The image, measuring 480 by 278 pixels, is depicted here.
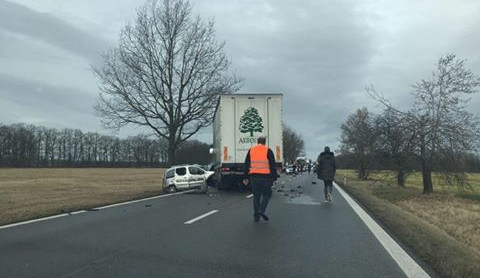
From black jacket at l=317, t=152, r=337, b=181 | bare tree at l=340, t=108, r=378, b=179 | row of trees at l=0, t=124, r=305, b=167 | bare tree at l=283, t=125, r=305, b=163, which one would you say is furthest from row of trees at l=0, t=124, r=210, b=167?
black jacket at l=317, t=152, r=337, b=181

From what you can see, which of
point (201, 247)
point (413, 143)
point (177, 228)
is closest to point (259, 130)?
point (413, 143)

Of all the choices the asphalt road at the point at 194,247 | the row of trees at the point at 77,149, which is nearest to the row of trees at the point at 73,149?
the row of trees at the point at 77,149

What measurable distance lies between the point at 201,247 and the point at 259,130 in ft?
49.0

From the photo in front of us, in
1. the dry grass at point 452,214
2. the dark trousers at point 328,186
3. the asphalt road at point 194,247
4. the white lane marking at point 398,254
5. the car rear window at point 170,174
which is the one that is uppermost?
the car rear window at point 170,174

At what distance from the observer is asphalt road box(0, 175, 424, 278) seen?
657 cm

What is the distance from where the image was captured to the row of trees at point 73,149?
11325 centimetres

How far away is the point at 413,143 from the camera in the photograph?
2423 cm

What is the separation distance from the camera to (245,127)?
75.7ft

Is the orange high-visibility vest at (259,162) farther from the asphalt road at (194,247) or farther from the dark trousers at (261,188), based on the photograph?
the asphalt road at (194,247)

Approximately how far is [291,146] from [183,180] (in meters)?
110

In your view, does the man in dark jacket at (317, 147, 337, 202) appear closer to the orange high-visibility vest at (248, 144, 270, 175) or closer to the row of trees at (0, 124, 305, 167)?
the orange high-visibility vest at (248, 144, 270, 175)

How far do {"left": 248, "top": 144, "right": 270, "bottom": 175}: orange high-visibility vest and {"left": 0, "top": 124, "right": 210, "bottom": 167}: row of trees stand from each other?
95.5 m

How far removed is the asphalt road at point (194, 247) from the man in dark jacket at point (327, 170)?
4.76m

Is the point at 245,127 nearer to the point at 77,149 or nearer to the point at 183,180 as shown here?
the point at 183,180
